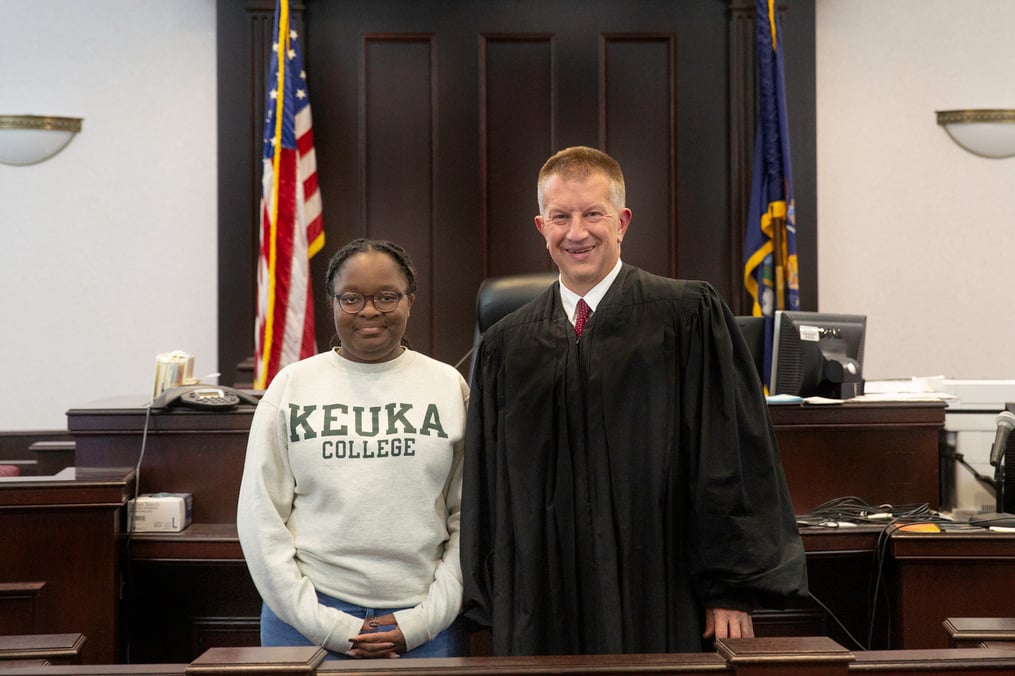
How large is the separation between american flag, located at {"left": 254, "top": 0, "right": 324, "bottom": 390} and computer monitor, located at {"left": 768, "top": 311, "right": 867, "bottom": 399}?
2070mm

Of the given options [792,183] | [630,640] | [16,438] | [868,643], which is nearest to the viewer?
[630,640]

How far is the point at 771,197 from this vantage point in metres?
4.49

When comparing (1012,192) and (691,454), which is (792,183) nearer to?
(1012,192)

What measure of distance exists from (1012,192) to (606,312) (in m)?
3.59

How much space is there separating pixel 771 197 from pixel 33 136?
11.0 ft

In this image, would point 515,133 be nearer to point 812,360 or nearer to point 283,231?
point 283,231

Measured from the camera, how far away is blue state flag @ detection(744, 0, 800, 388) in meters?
4.43

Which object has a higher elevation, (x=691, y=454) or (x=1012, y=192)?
(x=1012, y=192)

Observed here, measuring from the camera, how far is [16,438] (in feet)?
12.6

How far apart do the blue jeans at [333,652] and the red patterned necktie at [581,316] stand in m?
0.63

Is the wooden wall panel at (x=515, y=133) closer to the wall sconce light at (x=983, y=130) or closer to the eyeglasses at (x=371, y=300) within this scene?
the wall sconce light at (x=983, y=130)

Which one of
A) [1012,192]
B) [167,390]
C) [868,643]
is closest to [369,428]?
[167,390]

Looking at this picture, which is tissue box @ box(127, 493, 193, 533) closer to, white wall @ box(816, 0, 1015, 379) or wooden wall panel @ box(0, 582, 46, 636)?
wooden wall panel @ box(0, 582, 46, 636)

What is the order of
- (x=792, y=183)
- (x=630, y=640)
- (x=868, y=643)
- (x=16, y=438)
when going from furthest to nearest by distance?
1. (x=792, y=183)
2. (x=16, y=438)
3. (x=868, y=643)
4. (x=630, y=640)
